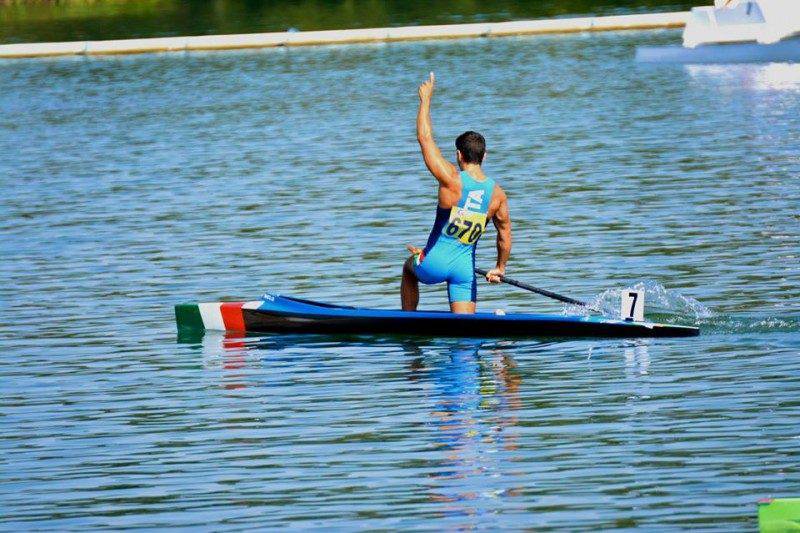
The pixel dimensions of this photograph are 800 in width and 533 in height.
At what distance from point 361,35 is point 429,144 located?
32653 mm

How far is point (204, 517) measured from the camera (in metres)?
9.31

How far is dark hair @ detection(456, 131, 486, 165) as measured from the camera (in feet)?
42.8

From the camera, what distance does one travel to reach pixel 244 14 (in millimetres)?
53281

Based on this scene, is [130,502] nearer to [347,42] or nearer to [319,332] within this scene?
[319,332]

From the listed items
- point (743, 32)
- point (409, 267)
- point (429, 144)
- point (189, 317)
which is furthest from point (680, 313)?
point (743, 32)

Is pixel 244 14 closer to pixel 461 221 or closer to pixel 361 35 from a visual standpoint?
pixel 361 35

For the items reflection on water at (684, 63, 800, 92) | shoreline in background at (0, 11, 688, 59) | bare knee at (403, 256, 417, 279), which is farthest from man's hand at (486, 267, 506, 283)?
shoreline in background at (0, 11, 688, 59)

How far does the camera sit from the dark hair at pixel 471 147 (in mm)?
13055

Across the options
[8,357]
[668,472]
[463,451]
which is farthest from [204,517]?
[8,357]

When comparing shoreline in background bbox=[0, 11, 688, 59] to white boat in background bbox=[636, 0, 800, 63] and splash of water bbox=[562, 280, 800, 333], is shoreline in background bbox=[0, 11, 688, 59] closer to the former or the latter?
white boat in background bbox=[636, 0, 800, 63]

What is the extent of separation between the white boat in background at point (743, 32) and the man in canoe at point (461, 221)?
25566 mm

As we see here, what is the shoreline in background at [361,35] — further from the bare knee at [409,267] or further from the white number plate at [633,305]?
the white number plate at [633,305]

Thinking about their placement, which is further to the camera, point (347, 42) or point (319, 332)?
point (347, 42)

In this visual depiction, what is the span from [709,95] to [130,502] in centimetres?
2460
